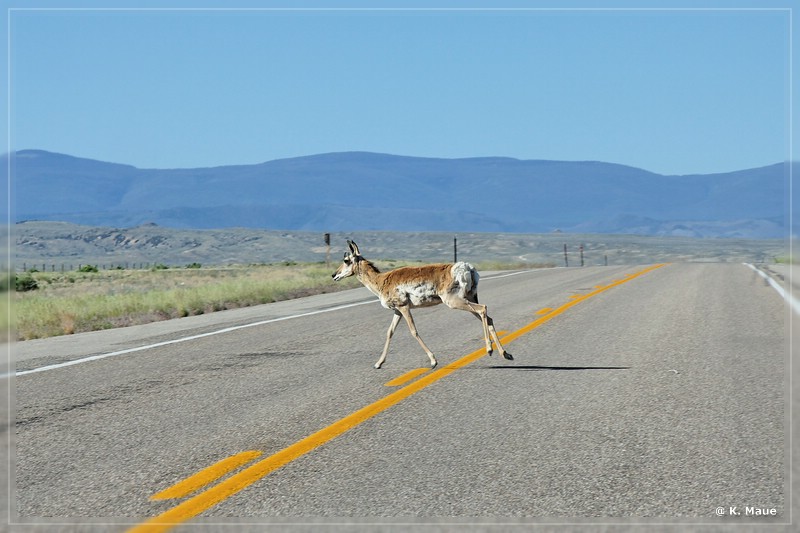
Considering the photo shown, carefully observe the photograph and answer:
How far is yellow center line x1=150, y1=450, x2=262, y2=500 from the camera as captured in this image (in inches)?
245

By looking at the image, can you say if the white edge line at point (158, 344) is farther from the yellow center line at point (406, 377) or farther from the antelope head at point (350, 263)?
the yellow center line at point (406, 377)

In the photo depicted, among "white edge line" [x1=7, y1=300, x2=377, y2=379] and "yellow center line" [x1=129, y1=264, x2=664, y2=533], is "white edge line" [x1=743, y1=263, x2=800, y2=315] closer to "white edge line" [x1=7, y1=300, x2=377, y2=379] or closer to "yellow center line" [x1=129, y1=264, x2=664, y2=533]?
"yellow center line" [x1=129, y1=264, x2=664, y2=533]

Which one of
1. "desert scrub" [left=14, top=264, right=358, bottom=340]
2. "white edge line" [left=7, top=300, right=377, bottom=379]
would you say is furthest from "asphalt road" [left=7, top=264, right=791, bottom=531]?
"desert scrub" [left=14, top=264, right=358, bottom=340]

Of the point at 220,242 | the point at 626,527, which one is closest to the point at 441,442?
the point at 626,527

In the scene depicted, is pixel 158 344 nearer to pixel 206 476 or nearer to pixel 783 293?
pixel 206 476

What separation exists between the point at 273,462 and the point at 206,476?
504 millimetres

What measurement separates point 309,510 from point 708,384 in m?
5.54

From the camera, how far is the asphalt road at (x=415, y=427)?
5969 millimetres

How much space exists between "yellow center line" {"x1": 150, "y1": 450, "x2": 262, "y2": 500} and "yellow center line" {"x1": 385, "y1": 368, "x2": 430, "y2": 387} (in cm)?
312

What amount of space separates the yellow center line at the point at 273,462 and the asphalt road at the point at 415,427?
24 mm

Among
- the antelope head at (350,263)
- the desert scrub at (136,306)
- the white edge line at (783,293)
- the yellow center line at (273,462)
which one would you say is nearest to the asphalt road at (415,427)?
the yellow center line at (273,462)

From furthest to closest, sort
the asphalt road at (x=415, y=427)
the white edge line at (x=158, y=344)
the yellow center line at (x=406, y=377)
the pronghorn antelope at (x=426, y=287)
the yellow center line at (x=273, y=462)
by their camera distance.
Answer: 1. the white edge line at (x=158, y=344)
2. the yellow center line at (x=406, y=377)
3. the pronghorn antelope at (x=426, y=287)
4. the asphalt road at (x=415, y=427)
5. the yellow center line at (x=273, y=462)

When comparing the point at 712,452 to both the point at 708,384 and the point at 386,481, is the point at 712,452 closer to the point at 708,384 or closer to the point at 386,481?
the point at 386,481

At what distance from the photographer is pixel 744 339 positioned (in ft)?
46.9
